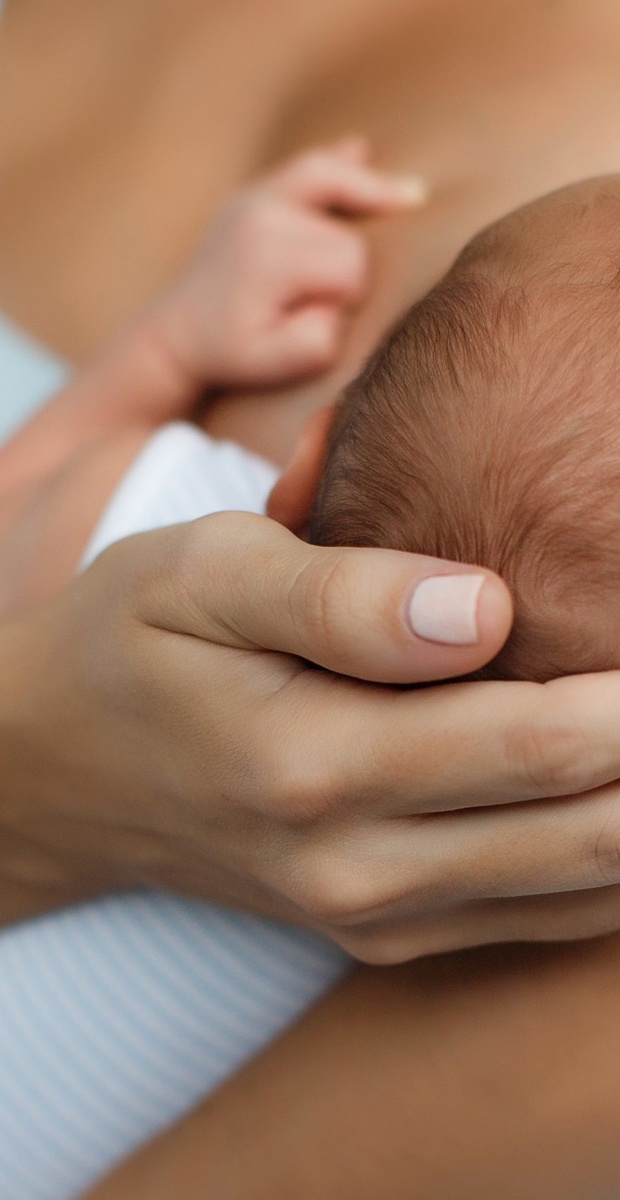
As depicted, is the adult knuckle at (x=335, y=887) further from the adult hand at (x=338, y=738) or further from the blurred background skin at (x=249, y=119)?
the blurred background skin at (x=249, y=119)

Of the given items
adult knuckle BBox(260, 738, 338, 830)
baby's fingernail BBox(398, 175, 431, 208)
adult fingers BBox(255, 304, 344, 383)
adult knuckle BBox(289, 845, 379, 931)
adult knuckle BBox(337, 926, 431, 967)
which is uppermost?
baby's fingernail BBox(398, 175, 431, 208)

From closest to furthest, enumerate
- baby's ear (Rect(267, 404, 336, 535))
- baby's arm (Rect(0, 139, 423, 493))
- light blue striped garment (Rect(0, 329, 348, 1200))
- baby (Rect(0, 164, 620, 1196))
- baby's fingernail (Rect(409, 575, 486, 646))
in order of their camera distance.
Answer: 1. baby's fingernail (Rect(409, 575, 486, 646))
2. baby (Rect(0, 164, 620, 1196))
3. baby's ear (Rect(267, 404, 336, 535))
4. light blue striped garment (Rect(0, 329, 348, 1200))
5. baby's arm (Rect(0, 139, 423, 493))

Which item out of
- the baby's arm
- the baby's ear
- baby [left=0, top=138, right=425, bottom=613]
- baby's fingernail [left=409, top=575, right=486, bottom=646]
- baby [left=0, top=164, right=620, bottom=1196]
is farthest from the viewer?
the baby's arm

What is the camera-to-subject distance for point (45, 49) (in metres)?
1.47

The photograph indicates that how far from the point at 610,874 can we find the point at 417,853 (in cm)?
9

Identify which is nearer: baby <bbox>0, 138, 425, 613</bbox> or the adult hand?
the adult hand

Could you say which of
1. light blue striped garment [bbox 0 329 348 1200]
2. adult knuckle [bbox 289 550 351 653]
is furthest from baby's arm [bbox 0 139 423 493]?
adult knuckle [bbox 289 550 351 653]

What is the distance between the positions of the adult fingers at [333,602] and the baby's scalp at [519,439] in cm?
8

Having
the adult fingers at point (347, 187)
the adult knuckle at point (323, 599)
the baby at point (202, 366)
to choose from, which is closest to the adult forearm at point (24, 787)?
the baby at point (202, 366)

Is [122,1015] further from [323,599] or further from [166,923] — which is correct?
[323,599]

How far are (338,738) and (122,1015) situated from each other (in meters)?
0.44

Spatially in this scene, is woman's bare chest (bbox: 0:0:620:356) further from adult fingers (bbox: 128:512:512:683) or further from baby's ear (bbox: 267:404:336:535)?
adult fingers (bbox: 128:512:512:683)

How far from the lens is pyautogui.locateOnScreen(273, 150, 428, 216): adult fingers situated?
1071mm

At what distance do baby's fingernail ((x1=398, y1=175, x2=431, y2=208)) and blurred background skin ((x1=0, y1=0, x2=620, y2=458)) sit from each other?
1 centimetres
